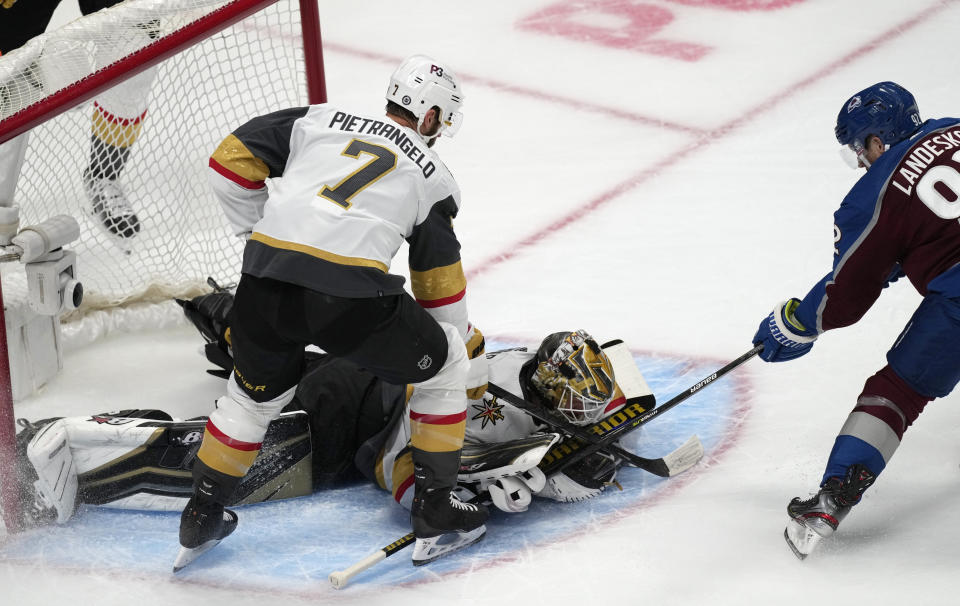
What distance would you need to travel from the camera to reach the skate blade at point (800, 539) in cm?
265

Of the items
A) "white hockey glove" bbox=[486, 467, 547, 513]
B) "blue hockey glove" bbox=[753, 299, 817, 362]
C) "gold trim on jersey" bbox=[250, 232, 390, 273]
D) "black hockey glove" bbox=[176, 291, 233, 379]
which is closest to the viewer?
"gold trim on jersey" bbox=[250, 232, 390, 273]

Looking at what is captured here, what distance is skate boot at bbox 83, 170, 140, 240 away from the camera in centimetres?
385

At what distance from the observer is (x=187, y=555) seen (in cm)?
273

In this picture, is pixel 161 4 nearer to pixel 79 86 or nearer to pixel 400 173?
pixel 79 86

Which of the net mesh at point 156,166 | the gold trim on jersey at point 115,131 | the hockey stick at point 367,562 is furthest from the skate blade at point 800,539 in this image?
the gold trim on jersey at point 115,131

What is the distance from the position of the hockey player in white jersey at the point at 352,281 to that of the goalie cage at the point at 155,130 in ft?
1.54


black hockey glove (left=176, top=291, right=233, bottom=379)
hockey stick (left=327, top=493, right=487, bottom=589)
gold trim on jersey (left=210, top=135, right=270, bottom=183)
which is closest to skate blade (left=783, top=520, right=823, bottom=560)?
hockey stick (left=327, top=493, right=487, bottom=589)

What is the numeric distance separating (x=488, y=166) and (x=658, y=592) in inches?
93.4

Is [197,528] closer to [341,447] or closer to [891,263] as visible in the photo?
[341,447]

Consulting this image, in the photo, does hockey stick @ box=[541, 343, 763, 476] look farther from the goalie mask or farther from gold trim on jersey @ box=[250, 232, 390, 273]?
gold trim on jersey @ box=[250, 232, 390, 273]

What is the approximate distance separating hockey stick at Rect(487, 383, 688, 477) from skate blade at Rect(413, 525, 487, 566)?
0.28 metres

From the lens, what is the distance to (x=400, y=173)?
254 centimetres

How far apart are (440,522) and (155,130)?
1.66 m

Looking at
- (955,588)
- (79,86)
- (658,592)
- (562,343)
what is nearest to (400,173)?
(562,343)
